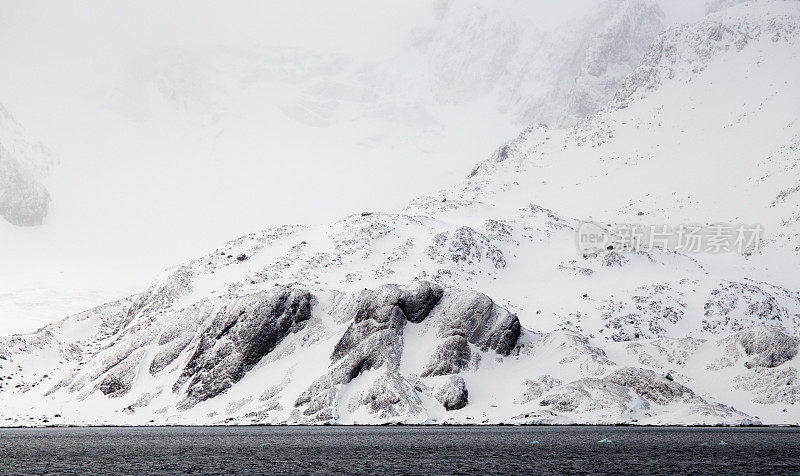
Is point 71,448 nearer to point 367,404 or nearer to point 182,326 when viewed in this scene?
point 367,404

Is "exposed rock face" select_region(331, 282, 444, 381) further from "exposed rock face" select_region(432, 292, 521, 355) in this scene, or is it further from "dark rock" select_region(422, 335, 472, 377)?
"dark rock" select_region(422, 335, 472, 377)

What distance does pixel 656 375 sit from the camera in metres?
121

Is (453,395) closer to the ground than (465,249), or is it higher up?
closer to the ground

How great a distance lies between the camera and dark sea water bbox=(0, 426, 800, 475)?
54594 millimetres

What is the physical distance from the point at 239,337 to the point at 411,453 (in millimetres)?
73978

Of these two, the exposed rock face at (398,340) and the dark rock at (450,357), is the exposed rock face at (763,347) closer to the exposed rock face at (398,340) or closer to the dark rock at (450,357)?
the exposed rock face at (398,340)

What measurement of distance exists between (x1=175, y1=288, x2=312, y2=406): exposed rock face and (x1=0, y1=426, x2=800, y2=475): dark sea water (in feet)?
99.8

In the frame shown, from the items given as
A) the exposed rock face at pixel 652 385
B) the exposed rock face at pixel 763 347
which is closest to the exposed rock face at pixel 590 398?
the exposed rock face at pixel 652 385

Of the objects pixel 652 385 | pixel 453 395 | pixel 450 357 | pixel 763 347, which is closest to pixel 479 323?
pixel 450 357

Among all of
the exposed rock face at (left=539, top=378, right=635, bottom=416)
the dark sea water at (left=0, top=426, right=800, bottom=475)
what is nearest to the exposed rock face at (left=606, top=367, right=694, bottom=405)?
the exposed rock face at (left=539, top=378, right=635, bottom=416)

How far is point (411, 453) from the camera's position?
68.4m

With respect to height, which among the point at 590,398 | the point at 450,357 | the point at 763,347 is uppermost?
the point at 763,347

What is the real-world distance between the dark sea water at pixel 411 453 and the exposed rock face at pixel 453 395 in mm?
18691

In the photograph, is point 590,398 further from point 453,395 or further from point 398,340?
point 398,340
